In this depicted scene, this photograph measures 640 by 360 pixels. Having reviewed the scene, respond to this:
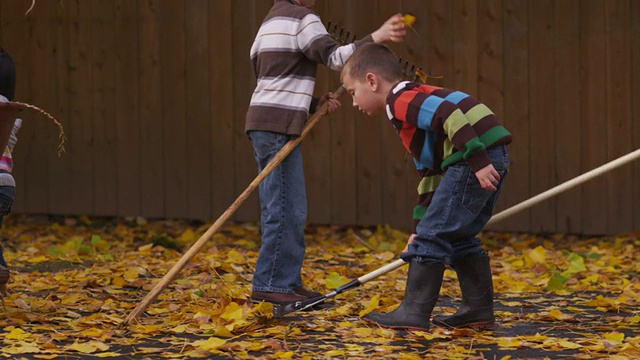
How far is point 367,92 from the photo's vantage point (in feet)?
15.4

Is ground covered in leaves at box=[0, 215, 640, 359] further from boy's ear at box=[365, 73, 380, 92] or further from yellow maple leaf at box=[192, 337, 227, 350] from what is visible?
boy's ear at box=[365, 73, 380, 92]

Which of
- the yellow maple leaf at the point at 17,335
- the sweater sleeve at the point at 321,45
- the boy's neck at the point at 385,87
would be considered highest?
the sweater sleeve at the point at 321,45

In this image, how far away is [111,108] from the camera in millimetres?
8992

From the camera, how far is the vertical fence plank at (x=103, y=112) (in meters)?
8.95

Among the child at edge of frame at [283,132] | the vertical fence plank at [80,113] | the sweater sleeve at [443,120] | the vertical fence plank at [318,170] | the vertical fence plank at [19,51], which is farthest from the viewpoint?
the vertical fence plank at [19,51]

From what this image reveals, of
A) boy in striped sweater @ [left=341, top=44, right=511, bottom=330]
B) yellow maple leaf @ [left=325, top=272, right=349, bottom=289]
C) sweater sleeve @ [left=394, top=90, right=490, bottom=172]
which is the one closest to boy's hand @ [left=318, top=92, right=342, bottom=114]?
boy in striped sweater @ [left=341, top=44, right=511, bottom=330]

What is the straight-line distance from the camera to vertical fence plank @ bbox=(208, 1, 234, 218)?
8609 mm

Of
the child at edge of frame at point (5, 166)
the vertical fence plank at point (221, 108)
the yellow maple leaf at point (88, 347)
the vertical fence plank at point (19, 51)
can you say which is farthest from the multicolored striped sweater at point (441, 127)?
the vertical fence plank at point (19, 51)

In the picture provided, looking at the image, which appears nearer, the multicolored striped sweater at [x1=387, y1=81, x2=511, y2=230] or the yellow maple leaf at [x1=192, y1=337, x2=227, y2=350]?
the yellow maple leaf at [x1=192, y1=337, x2=227, y2=350]

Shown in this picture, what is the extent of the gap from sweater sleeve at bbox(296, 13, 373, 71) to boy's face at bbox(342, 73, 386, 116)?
230 millimetres

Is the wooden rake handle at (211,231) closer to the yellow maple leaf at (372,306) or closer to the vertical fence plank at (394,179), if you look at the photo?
the yellow maple leaf at (372,306)

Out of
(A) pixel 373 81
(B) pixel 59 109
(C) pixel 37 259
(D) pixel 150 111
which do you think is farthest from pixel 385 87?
(B) pixel 59 109

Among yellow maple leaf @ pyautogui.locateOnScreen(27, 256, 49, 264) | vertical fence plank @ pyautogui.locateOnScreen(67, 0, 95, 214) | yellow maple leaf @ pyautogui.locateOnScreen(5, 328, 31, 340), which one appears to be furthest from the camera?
vertical fence plank @ pyautogui.locateOnScreen(67, 0, 95, 214)

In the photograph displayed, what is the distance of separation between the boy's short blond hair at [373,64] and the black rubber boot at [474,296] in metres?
0.88
